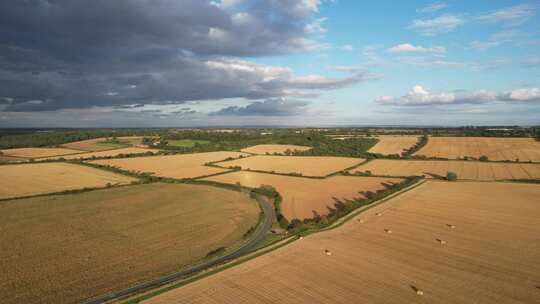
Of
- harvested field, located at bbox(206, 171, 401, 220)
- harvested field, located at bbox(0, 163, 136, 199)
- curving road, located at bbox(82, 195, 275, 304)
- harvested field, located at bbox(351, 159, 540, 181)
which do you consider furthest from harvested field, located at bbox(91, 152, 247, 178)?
curving road, located at bbox(82, 195, 275, 304)

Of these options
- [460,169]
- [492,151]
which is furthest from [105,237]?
[492,151]

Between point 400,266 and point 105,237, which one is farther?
point 105,237

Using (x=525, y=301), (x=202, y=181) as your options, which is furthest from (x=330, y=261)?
(x=202, y=181)

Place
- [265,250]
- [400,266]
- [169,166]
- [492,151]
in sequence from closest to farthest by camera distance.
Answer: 1. [400,266]
2. [265,250]
3. [169,166]
4. [492,151]

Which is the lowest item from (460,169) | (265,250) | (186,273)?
(186,273)

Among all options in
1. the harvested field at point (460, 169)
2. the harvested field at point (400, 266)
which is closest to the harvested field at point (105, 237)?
the harvested field at point (400, 266)

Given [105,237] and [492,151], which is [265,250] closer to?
[105,237]

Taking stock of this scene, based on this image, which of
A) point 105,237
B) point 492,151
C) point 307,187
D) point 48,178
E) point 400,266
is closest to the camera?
point 400,266

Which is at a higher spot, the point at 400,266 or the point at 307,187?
the point at 400,266

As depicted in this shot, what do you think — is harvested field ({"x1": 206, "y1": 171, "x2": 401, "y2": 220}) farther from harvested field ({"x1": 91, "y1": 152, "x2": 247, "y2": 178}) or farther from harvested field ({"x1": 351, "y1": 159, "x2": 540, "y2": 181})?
harvested field ({"x1": 351, "y1": 159, "x2": 540, "y2": 181})
